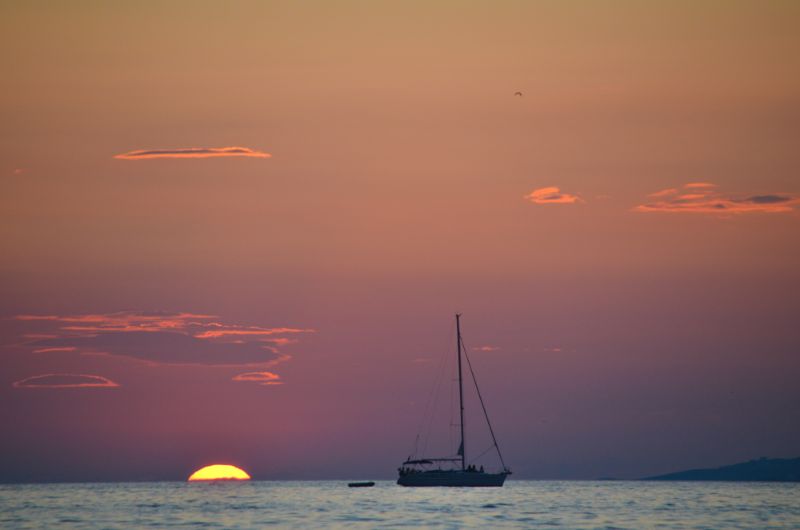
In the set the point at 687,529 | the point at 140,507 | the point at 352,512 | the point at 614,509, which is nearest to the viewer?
the point at 687,529

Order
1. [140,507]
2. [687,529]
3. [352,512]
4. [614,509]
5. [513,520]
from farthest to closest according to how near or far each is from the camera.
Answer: [140,507]
[614,509]
[352,512]
[513,520]
[687,529]

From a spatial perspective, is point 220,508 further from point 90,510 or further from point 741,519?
point 741,519

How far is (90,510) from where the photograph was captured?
186 meters

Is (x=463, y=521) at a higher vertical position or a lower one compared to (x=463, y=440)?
lower

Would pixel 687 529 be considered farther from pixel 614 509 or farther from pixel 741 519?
pixel 614 509

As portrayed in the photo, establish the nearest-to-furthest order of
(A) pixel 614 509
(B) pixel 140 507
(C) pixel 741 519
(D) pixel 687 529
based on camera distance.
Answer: (D) pixel 687 529, (C) pixel 741 519, (A) pixel 614 509, (B) pixel 140 507

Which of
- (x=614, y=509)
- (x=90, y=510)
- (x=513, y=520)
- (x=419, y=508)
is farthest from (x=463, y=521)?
(x=90, y=510)

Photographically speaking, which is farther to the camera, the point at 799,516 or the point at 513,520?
the point at 799,516

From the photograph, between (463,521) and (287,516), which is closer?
(463,521)

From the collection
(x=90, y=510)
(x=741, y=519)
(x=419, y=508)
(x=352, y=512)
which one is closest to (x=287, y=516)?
(x=352, y=512)

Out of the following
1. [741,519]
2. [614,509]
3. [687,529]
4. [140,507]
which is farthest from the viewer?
[140,507]

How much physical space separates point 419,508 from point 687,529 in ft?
170

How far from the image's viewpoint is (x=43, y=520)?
506 feet

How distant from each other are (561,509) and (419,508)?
858 inches
